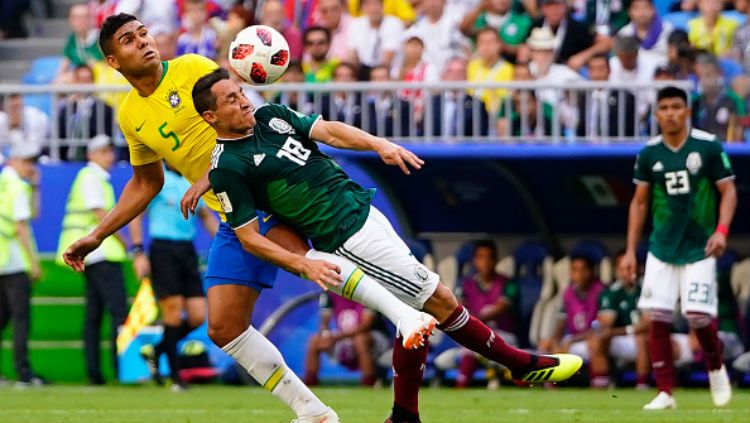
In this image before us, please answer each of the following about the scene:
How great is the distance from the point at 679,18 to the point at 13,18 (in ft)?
32.5

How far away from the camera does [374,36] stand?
17922mm

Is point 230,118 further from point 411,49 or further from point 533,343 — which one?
point 411,49

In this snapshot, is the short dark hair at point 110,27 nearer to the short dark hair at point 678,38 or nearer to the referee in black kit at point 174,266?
the referee in black kit at point 174,266

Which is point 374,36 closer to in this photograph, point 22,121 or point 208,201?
point 22,121

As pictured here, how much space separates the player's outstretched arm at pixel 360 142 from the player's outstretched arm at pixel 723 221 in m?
3.94

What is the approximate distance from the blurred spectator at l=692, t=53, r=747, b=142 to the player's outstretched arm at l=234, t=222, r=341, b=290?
7.08m

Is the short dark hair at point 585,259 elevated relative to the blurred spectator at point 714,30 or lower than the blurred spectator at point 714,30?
lower

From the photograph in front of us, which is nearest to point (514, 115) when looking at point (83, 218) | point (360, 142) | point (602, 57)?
point (602, 57)

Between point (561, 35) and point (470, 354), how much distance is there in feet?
11.9

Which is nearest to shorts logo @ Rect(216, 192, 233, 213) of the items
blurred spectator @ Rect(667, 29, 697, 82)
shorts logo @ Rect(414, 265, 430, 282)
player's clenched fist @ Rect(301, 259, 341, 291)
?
player's clenched fist @ Rect(301, 259, 341, 291)

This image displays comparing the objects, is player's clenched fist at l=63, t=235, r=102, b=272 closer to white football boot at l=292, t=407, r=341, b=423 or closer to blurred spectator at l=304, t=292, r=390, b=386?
white football boot at l=292, t=407, r=341, b=423

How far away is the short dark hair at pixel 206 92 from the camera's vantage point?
8.35 m

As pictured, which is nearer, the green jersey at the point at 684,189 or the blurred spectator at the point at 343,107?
the green jersey at the point at 684,189

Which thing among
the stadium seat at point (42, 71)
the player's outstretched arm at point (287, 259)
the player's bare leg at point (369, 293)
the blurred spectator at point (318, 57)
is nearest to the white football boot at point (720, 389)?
the player's bare leg at point (369, 293)
